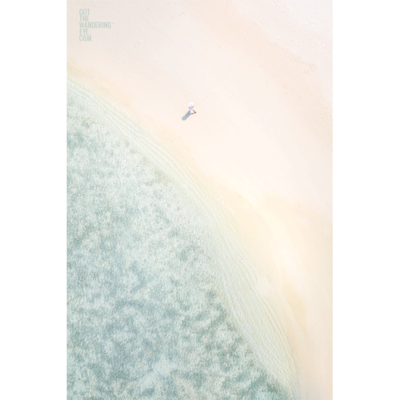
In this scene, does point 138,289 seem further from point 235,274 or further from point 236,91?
point 236,91

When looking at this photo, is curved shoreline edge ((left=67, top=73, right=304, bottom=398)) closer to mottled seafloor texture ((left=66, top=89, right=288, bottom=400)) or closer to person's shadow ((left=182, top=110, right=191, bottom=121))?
mottled seafloor texture ((left=66, top=89, right=288, bottom=400))

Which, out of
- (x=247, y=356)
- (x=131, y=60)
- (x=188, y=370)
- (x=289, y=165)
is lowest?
(x=188, y=370)

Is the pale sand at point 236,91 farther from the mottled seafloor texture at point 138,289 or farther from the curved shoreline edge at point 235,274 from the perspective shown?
the mottled seafloor texture at point 138,289

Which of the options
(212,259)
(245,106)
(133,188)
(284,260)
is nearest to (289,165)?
(245,106)

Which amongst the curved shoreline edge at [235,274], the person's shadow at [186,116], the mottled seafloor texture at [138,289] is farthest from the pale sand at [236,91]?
the mottled seafloor texture at [138,289]

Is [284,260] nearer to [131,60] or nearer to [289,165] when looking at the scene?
[289,165]

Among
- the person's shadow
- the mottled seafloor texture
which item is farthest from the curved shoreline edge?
the person's shadow
